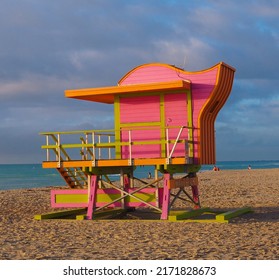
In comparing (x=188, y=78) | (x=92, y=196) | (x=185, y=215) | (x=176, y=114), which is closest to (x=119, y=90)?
(x=176, y=114)

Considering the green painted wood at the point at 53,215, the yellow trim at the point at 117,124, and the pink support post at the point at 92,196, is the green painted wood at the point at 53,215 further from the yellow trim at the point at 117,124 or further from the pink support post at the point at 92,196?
the yellow trim at the point at 117,124

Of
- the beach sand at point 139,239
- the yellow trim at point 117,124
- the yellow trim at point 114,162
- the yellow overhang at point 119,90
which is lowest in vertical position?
the beach sand at point 139,239

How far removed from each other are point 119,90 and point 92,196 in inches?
148

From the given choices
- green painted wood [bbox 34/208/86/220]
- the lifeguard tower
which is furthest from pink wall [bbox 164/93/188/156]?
green painted wood [bbox 34/208/86/220]

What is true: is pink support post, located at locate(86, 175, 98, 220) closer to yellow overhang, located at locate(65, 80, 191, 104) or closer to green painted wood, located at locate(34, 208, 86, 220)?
green painted wood, located at locate(34, 208, 86, 220)

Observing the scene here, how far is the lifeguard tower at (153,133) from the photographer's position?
19234 millimetres

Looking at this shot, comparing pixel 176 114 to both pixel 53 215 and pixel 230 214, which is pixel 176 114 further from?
pixel 53 215

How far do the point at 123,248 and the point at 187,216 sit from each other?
20.7 ft

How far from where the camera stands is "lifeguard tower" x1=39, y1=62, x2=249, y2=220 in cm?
1923

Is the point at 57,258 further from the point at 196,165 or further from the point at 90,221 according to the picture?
the point at 196,165

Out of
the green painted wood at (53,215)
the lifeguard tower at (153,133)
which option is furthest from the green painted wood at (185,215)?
the green painted wood at (53,215)

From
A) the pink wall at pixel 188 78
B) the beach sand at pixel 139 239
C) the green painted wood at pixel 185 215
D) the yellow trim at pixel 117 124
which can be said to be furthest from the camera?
the yellow trim at pixel 117 124

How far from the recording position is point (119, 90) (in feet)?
65.1
